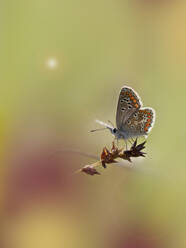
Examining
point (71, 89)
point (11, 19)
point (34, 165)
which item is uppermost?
point (11, 19)

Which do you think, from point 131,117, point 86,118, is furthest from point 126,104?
point 86,118

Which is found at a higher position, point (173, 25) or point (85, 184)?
point (173, 25)

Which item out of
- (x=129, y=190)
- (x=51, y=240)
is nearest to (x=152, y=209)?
(x=129, y=190)

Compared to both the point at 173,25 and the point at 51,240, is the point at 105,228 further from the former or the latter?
the point at 173,25

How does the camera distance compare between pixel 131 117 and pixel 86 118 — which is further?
pixel 86 118

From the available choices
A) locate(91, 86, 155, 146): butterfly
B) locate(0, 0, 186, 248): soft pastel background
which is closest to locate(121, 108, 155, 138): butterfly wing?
locate(91, 86, 155, 146): butterfly

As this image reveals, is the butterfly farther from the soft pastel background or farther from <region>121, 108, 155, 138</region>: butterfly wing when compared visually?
the soft pastel background

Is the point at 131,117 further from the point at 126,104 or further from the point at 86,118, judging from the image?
the point at 86,118

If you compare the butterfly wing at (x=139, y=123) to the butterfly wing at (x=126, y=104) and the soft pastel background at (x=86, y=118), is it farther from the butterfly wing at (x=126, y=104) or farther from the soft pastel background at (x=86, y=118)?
the soft pastel background at (x=86, y=118)
